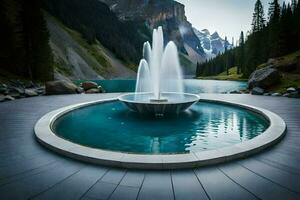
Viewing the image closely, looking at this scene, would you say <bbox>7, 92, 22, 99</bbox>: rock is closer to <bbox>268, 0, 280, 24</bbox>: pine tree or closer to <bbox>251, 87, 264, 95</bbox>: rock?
<bbox>251, 87, 264, 95</bbox>: rock

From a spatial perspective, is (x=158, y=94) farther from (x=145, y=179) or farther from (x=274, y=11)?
(x=274, y=11)

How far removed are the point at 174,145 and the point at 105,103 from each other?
10.7 metres

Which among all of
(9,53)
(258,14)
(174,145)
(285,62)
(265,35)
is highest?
(258,14)

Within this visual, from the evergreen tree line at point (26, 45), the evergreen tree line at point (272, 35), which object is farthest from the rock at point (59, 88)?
the evergreen tree line at point (272, 35)

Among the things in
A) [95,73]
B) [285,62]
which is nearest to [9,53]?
[285,62]

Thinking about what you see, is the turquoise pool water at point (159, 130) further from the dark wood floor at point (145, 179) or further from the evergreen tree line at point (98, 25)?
the evergreen tree line at point (98, 25)

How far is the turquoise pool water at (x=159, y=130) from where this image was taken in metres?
7.40

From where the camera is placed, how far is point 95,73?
8669 cm

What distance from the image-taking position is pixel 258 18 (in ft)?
207

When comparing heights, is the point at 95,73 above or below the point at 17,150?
above

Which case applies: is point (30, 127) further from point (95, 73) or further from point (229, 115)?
point (95, 73)

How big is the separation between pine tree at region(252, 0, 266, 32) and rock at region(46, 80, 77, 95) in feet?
199

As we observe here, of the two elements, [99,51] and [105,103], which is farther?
[99,51]

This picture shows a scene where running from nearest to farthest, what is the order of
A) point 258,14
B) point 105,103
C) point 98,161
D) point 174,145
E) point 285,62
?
1. point 98,161
2. point 174,145
3. point 105,103
4. point 285,62
5. point 258,14
